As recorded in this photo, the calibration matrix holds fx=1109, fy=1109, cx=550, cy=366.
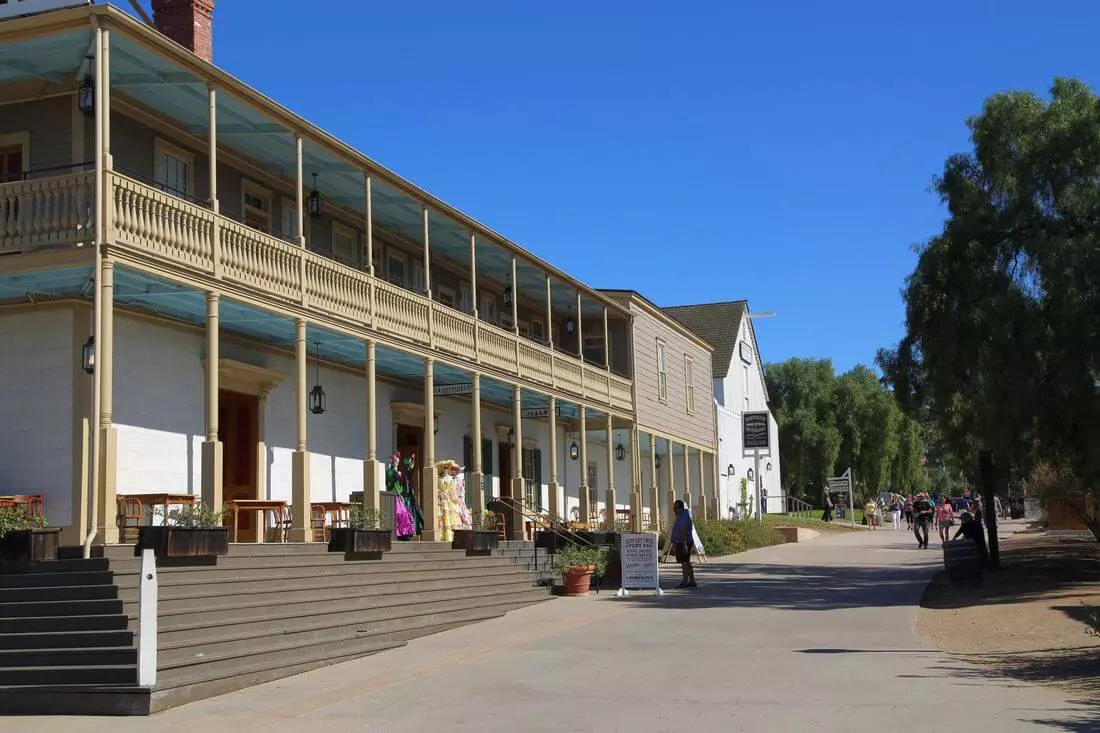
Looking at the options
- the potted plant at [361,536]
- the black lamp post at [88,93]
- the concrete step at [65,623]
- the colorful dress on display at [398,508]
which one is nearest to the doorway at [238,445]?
the colorful dress on display at [398,508]

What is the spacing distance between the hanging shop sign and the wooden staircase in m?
8.56

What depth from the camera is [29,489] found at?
15117 mm

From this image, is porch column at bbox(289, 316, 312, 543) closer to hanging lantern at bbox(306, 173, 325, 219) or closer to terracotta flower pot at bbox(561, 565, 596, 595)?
hanging lantern at bbox(306, 173, 325, 219)

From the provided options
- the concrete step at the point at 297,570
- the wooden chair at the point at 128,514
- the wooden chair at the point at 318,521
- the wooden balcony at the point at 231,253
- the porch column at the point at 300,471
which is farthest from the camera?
the wooden chair at the point at 318,521

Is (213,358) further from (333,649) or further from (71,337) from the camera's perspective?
(333,649)

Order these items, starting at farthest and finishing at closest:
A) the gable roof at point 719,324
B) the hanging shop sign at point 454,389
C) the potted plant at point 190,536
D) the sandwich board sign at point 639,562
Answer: the gable roof at point 719,324 → the hanging shop sign at point 454,389 → the sandwich board sign at point 639,562 → the potted plant at point 190,536

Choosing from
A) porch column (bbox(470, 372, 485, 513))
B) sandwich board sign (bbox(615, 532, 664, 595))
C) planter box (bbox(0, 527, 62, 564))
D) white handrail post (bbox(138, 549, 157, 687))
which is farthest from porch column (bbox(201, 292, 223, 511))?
sandwich board sign (bbox(615, 532, 664, 595))

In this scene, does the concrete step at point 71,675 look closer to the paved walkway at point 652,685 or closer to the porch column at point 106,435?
the paved walkway at point 652,685

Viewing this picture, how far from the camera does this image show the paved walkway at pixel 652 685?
879cm

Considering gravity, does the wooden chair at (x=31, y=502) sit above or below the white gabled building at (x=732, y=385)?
below

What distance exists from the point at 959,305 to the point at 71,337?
14581 mm

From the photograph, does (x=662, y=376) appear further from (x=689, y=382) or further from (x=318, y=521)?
(x=318, y=521)

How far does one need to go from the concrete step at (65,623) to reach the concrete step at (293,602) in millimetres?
230

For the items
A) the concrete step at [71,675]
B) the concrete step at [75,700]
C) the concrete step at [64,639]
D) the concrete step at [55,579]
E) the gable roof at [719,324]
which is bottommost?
the concrete step at [75,700]
